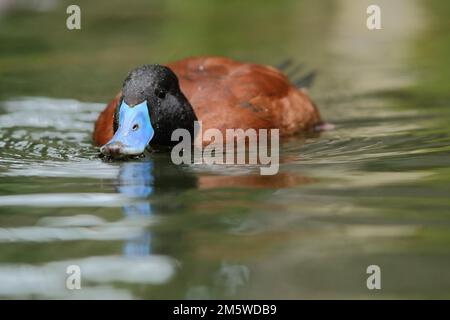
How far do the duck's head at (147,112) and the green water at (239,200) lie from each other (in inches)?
6.3

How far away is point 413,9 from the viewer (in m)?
13.4

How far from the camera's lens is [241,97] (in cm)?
673

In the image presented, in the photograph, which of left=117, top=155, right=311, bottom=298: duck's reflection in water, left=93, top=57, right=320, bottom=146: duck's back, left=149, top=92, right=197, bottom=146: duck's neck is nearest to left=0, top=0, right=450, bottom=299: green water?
left=117, top=155, right=311, bottom=298: duck's reflection in water

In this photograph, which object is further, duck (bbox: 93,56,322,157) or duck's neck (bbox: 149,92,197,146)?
duck's neck (bbox: 149,92,197,146)

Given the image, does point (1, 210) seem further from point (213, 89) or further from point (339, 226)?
point (213, 89)

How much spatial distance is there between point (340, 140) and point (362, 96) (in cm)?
204

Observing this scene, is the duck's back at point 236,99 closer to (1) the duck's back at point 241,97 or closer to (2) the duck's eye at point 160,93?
(1) the duck's back at point 241,97

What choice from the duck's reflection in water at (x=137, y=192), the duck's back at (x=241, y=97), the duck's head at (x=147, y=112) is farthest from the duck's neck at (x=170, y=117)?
the duck's reflection in water at (x=137, y=192)

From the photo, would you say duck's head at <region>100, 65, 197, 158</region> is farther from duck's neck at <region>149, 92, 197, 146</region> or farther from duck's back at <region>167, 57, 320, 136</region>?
duck's back at <region>167, 57, 320, 136</region>

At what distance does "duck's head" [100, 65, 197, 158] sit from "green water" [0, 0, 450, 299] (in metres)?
0.16

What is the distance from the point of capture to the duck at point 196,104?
5.98 meters

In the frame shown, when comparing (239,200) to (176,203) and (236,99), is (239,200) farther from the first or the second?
(236,99)

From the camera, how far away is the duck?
19.6 feet
